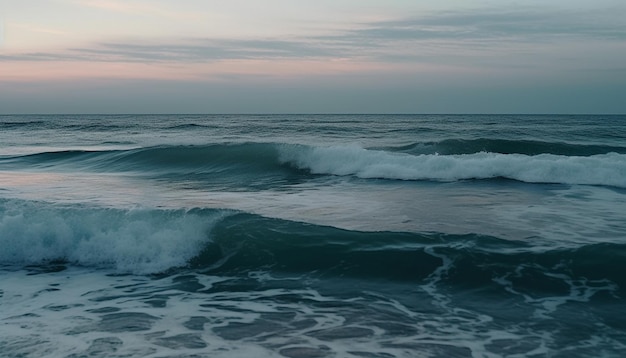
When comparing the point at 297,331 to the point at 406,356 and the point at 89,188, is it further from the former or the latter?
the point at 89,188

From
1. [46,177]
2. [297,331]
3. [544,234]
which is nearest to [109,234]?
[297,331]

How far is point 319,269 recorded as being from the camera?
7172 millimetres

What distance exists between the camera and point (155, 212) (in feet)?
29.0

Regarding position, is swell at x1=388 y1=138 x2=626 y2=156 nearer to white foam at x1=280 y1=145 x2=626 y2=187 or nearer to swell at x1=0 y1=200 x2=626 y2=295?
white foam at x1=280 y1=145 x2=626 y2=187

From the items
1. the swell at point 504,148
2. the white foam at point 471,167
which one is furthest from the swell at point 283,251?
the swell at point 504,148

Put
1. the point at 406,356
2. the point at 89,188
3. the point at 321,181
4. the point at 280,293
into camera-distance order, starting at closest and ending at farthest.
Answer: the point at 406,356
the point at 280,293
the point at 89,188
the point at 321,181

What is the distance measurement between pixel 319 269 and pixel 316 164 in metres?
9.56

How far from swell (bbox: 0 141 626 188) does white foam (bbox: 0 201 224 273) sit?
18.3 feet

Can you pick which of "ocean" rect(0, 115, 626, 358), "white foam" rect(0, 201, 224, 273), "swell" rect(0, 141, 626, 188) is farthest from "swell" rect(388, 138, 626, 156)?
"white foam" rect(0, 201, 224, 273)

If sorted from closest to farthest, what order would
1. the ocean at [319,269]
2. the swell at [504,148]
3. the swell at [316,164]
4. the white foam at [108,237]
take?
the ocean at [319,269] → the white foam at [108,237] → the swell at [316,164] → the swell at [504,148]

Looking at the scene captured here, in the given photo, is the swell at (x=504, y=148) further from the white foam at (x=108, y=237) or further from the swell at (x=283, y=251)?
the white foam at (x=108, y=237)

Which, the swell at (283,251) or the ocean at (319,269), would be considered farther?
the swell at (283,251)

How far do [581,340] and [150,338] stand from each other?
3.55m

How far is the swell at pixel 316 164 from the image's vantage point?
14031 millimetres
